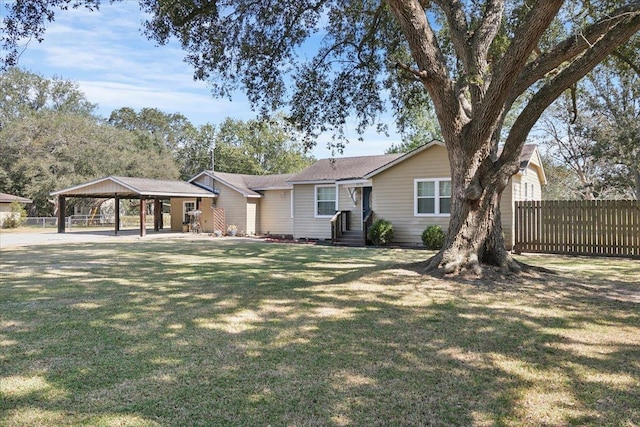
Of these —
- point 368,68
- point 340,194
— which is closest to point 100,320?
point 368,68

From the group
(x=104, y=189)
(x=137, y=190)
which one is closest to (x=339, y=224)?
(x=137, y=190)

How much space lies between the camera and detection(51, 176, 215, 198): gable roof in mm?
21141

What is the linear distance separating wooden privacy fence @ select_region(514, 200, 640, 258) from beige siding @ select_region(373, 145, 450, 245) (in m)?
2.80

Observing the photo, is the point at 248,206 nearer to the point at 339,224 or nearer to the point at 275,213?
the point at 275,213

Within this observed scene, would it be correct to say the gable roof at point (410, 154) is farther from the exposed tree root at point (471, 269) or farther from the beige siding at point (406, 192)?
the exposed tree root at point (471, 269)

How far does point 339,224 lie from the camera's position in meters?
18.5

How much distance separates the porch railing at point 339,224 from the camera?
17.9 meters

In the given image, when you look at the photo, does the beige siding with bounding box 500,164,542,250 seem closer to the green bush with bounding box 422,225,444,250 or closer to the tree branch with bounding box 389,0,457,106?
the green bush with bounding box 422,225,444,250

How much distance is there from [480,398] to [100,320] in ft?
14.3

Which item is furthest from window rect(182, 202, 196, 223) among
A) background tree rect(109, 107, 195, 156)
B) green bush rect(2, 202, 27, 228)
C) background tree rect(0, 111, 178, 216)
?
background tree rect(109, 107, 195, 156)

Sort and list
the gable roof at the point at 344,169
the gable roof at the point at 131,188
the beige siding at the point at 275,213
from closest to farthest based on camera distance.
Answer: the gable roof at the point at 344,169
the gable roof at the point at 131,188
the beige siding at the point at 275,213

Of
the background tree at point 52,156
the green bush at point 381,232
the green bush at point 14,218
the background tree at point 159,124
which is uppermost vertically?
the background tree at point 159,124

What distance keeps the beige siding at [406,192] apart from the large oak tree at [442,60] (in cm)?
309

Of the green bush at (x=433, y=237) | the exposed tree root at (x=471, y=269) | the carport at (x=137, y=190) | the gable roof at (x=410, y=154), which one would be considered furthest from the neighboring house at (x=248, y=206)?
the exposed tree root at (x=471, y=269)
